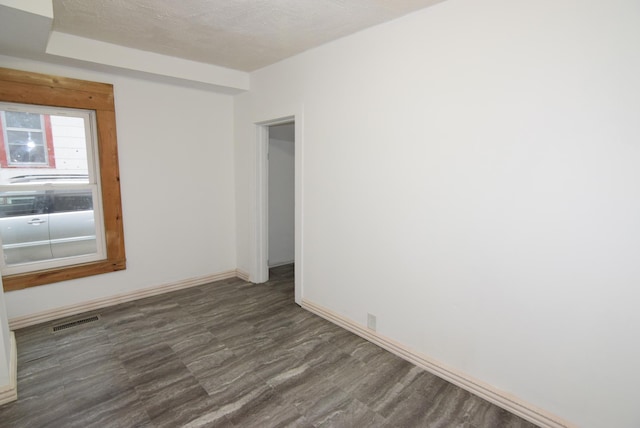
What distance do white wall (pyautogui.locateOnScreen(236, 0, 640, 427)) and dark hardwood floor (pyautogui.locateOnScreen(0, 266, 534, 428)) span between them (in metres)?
0.35

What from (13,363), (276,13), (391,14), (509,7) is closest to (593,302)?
(509,7)

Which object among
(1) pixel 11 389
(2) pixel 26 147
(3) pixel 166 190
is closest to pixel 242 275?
(3) pixel 166 190

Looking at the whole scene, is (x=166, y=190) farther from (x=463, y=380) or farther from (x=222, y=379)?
(x=463, y=380)

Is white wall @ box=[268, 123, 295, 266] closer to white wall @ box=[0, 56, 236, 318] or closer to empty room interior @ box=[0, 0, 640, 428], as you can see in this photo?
white wall @ box=[0, 56, 236, 318]

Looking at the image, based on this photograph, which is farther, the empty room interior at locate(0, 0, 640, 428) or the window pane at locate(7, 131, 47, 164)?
the window pane at locate(7, 131, 47, 164)

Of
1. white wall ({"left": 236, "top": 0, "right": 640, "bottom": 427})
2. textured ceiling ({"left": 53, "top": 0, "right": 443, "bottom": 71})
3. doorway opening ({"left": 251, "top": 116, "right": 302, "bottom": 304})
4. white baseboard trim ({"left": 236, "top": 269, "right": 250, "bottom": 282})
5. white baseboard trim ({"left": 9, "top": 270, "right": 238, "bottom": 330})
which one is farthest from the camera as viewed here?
white baseboard trim ({"left": 236, "top": 269, "right": 250, "bottom": 282})

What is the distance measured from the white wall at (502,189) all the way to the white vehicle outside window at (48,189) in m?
2.50

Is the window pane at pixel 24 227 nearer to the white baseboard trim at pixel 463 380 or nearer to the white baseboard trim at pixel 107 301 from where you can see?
the white baseboard trim at pixel 107 301

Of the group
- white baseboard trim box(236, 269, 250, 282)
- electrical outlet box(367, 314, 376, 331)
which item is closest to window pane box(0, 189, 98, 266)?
white baseboard trim box(236, 269, 250, 282)

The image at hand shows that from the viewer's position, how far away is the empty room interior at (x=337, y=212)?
5.48 feet

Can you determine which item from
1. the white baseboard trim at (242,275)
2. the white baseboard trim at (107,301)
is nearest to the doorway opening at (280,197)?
the white baseboard trim at (242,275)

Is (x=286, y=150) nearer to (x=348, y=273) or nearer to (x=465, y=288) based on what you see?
(x=348, y=273)

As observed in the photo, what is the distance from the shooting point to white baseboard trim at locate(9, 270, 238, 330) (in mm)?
2971

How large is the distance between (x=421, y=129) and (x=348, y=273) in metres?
1.41
